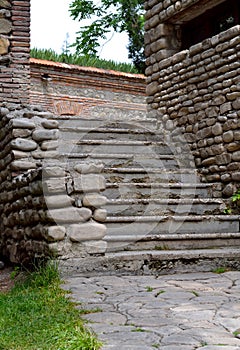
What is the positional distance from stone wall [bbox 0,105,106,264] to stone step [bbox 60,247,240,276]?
0.10m

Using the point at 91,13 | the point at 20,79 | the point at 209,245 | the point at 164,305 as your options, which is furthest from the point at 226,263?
the point at 91,13

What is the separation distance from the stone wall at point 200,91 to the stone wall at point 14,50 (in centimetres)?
182

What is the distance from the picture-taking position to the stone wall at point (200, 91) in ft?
20.0

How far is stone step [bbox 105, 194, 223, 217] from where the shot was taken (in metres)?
5.35

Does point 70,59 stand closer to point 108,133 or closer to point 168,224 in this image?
point 108,133

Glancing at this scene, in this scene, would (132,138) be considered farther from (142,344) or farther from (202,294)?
(142,344)

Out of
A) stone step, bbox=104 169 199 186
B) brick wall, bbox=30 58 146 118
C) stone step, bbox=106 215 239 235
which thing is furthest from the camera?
brick wall, bbox=30 58 146 118

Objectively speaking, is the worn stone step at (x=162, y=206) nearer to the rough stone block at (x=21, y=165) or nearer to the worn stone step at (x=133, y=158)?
the worn stone step at (x=133, y=158)

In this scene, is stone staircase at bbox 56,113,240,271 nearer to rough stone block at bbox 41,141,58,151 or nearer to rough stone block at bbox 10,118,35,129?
rough stone block at bbox 41,141,58,151

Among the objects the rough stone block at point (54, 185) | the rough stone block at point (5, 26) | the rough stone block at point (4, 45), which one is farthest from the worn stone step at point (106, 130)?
the rough stone block at point (54, 185)

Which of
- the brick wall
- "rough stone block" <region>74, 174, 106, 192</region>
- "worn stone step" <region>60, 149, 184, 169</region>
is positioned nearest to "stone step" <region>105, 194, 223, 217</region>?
"worn stone step" <region>60, 149, 184, 169</region>

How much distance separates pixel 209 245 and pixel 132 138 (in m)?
2.28

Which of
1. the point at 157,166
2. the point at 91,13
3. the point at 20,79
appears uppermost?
the point at 91,13

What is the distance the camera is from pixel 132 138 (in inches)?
271
